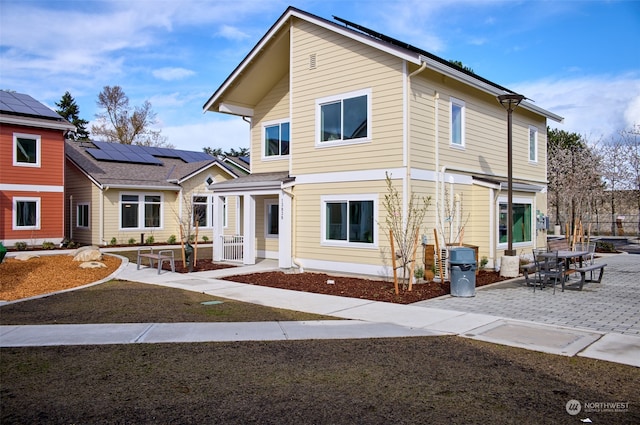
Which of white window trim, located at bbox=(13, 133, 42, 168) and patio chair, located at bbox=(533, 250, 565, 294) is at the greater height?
white window trim, located at bbox=(13, 133, 42, 168)

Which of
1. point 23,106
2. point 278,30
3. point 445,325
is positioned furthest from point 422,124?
point 23,106

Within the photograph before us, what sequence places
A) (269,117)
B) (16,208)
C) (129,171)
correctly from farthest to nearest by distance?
1. (129,171)
2. (16,208)
3. (269,117)

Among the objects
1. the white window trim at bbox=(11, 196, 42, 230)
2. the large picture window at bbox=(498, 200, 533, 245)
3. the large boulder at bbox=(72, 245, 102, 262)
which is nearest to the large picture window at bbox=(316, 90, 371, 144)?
the large picture window at bbox=(498, 200, 533, 245)

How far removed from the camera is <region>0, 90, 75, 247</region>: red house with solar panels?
73.9ft

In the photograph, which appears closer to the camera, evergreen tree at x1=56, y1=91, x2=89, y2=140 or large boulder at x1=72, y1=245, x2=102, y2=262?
large boulder at x1=72, y1=245, x2=102, y2=262

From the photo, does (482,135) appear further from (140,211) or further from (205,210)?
(140,211)

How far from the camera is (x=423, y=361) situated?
247 inches

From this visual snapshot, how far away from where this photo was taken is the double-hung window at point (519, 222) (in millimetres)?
15944

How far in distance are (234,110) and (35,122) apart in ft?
36.7

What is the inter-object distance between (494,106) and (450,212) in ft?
16.3

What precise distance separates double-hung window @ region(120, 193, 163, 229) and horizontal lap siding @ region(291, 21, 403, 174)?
14.0 metres

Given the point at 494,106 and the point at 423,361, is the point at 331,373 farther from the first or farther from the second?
the point at 494,106

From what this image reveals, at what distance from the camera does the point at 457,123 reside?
15.1 meters

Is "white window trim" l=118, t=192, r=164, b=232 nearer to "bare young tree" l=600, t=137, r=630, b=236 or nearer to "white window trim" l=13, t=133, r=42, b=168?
"white window trim" l=13, t=133, r=42, b=168
